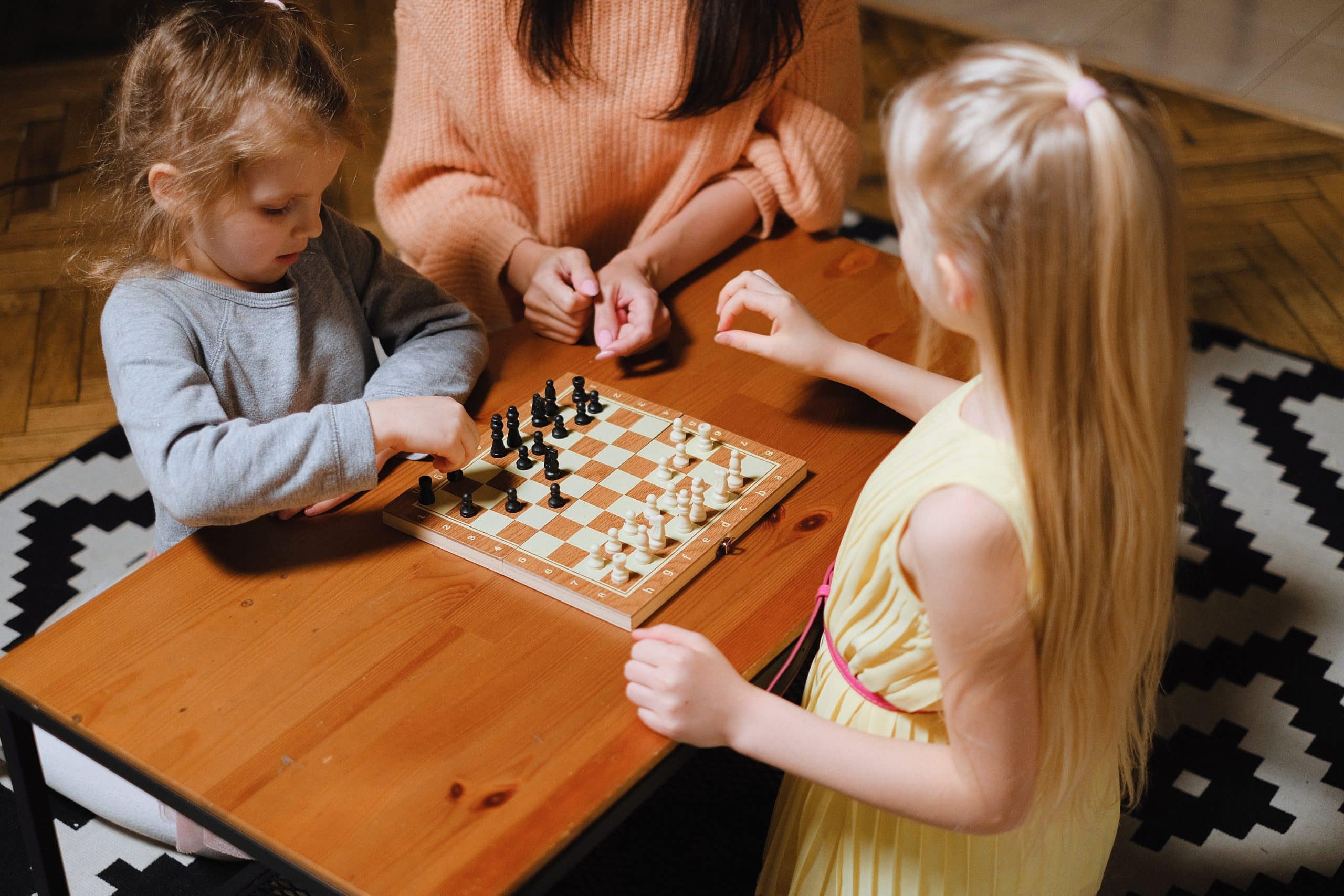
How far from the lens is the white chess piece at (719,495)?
1238 millimetres

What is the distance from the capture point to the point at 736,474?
1.26 m

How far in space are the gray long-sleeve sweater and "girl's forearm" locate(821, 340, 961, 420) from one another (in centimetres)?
40

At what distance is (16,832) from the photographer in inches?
67.9

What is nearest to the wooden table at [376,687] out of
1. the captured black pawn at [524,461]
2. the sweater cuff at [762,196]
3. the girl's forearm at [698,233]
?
the captured black pawn at [524,461]

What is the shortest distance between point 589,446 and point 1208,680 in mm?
1167

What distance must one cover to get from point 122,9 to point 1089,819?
12.5 feet

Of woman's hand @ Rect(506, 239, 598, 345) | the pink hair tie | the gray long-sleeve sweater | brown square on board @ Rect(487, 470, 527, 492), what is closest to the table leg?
the gray long-sleeve sweater

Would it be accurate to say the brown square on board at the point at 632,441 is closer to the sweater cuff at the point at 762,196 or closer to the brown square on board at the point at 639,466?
the brown square on board at the point at 639,466

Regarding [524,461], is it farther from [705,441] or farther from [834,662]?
[834,662]

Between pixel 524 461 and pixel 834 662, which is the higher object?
pixel 524 461

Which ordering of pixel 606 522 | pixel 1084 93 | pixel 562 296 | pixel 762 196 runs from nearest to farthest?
pixel 1084 93, pixel 606 522, pixel 562 296, pixel 762 196

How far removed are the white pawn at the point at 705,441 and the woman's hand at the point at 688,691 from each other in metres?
0.31

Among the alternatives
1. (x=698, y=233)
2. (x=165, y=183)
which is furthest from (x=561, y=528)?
(x=698, y=233)

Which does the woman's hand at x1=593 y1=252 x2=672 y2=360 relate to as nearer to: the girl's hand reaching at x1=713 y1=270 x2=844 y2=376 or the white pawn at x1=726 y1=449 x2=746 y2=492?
the girl's hand reaching at x1=713 y1=270 x2=844 y2=376
